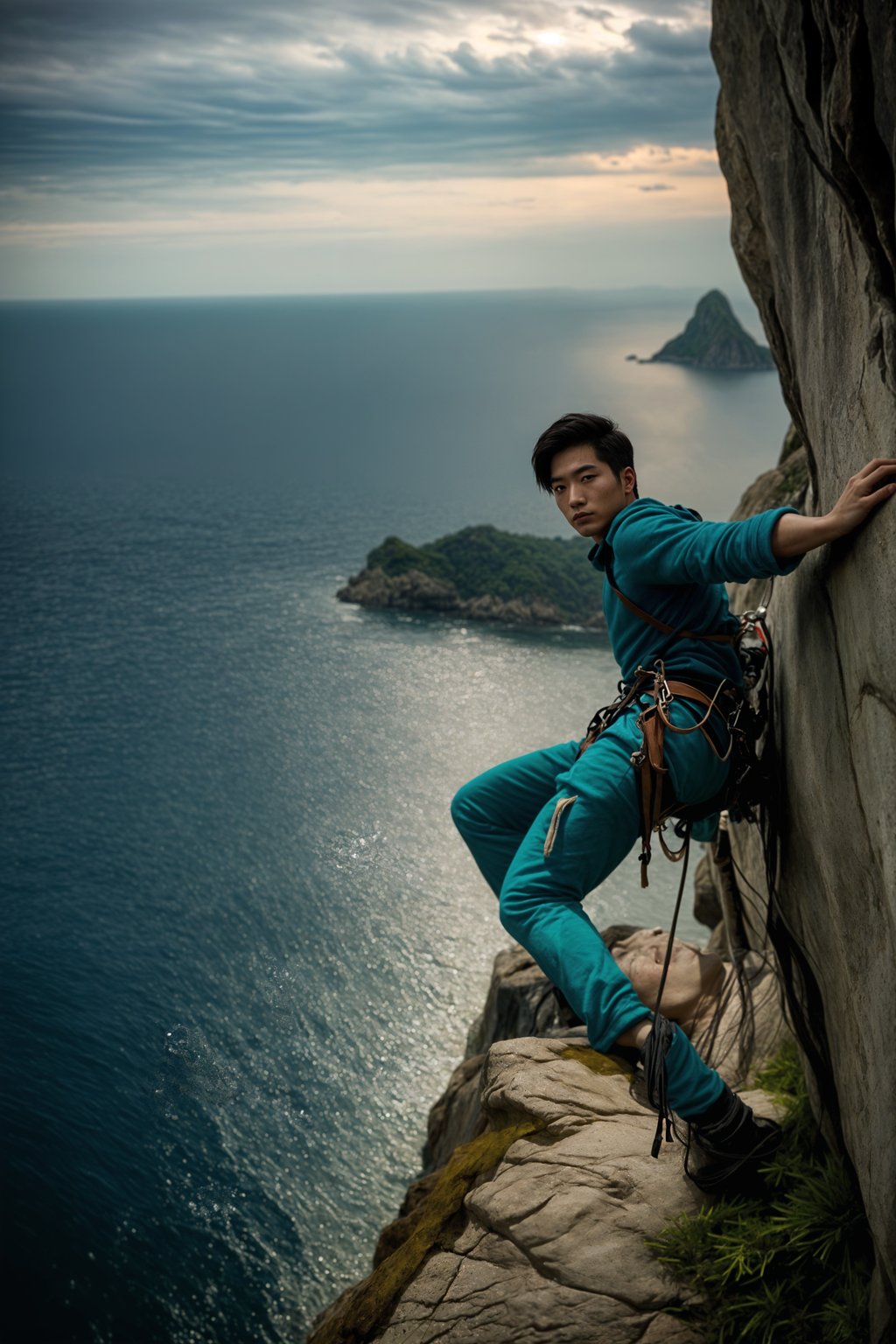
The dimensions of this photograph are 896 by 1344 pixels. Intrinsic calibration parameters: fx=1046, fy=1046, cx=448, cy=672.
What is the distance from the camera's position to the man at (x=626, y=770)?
18.6ft

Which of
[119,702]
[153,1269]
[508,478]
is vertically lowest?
[153,1269]

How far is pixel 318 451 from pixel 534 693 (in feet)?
256

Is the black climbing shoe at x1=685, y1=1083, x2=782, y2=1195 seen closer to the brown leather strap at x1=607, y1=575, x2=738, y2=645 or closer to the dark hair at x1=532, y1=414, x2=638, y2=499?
the brown leather strap at x1=607, y1=575, x2=738, y2=645

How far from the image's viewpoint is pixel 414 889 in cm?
3203

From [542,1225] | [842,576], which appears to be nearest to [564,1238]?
[542,1225]

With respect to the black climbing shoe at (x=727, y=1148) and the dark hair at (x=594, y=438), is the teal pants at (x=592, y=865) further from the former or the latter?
the dark hair at (x=594, y=438)

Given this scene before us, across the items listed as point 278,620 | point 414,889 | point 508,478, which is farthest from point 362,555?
point 414,889

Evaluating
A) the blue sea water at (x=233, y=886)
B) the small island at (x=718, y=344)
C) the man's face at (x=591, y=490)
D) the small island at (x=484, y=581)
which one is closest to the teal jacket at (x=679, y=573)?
the man's face at (x=591, y=490)

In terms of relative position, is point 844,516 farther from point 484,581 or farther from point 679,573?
point 484,581

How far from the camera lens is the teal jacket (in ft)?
16.5

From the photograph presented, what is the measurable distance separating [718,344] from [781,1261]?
6027 inches

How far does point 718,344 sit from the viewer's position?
479 ft

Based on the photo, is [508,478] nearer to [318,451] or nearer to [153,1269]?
[318,451]

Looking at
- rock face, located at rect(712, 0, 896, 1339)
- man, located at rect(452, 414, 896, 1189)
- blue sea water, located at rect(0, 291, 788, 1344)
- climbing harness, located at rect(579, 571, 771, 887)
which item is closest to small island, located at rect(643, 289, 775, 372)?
blue sea water, located at rect(0, 291, 788, 1344)
